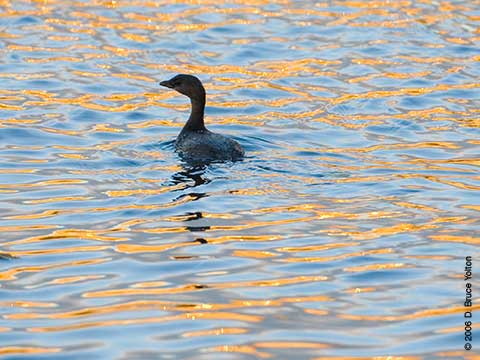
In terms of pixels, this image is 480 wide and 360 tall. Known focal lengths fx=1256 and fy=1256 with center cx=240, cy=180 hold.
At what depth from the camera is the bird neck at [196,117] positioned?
49.9 feet

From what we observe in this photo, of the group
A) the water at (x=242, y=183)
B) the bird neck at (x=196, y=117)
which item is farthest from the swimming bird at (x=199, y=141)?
the water at (x=242, y=183)

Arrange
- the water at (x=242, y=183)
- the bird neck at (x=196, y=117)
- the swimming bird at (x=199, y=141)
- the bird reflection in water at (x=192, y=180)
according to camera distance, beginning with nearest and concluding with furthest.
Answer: the water at (x=242, y=183)
the bird reflection in water at (x=192, y=180)
the swimming bird at (x=199, y=141)
the bird neck at (x=196, y=117)

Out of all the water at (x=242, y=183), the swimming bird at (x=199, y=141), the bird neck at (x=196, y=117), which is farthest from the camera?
the bird neck at (x=196, y=117)

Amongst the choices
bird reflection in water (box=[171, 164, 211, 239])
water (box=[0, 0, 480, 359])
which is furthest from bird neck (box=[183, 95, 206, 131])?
bird reflection in water (box=[171, 164, 211, 239])

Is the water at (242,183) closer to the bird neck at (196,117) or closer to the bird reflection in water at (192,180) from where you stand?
the bird reflection in water at (192,180)

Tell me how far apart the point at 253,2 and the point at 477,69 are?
19.3 feet

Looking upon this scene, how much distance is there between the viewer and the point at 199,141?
14516 mm

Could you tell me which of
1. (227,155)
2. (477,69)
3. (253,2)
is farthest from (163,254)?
(253,2)

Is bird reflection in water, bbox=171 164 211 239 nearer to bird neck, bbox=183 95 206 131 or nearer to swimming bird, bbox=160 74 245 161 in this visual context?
swimming bird, bbox=160 74 245 161

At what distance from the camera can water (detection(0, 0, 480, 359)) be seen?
9.01 m

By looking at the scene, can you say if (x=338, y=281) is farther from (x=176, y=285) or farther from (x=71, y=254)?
(x=71, y=254)

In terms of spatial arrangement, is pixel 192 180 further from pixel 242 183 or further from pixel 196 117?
pixel 196 117

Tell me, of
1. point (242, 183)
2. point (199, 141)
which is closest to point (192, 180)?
point (242, 183)

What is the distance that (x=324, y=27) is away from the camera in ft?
73.9
